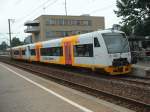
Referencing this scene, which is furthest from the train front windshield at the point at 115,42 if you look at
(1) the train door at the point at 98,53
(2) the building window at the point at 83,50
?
(2) the building window at the point at 83,50

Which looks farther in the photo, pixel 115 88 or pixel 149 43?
pixel 149 43

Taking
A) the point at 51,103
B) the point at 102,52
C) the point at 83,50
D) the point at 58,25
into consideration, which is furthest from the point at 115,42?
the point at 58,25

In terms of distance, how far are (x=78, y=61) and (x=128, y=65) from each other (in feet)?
14.4

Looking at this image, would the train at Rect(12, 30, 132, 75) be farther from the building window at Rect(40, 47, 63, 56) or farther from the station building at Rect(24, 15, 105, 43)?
the station building at Rect(24, 15, 105, 43)

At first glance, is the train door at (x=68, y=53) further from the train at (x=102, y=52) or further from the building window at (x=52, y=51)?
the building window at (x=52, y=51)

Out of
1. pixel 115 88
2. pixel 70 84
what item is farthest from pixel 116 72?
pixel 115 88

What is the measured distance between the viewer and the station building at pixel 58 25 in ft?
297

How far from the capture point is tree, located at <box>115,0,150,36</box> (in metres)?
37.7

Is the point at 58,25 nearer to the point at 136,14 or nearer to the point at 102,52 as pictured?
the point at 136,14

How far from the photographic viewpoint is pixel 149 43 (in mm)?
39344

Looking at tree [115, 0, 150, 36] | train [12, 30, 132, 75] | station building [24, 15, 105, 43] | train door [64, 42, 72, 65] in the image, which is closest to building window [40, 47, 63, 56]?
train door [64, 42, 72, 65]

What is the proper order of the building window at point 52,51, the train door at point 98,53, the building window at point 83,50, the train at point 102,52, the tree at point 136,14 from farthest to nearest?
the tree at point 136,14 < the building window at point 52,51 < the building window at point 83,50 < the train door at point 98,53 < the train at point 102,52

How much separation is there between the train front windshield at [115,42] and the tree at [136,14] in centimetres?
1836

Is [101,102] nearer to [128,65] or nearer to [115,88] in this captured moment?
[115,88]
